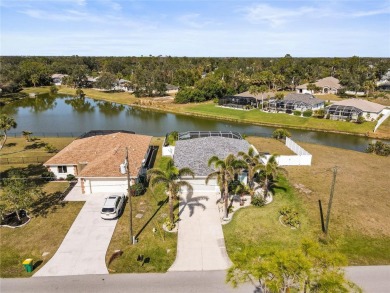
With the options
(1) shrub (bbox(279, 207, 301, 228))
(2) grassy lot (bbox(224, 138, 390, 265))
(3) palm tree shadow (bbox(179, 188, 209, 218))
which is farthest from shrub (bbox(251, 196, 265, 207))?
(3) palm tree shadow (bbox(179, 188, 209, 218))

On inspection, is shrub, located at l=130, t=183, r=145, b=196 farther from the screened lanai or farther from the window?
the screened lanai

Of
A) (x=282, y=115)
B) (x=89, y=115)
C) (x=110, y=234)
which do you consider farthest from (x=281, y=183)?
(x=89, y=115)

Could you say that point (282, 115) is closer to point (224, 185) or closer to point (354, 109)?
point (354, 109)

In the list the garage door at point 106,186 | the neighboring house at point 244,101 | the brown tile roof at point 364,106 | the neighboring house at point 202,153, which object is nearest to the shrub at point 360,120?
the brown tile roof at point 364,106

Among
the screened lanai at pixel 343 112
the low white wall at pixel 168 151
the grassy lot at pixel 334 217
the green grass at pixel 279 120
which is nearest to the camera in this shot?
the grassy lot at pixel 334 217

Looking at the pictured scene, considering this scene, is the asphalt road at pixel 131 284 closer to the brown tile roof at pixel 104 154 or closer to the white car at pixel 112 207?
the white car at pixel 112 207
